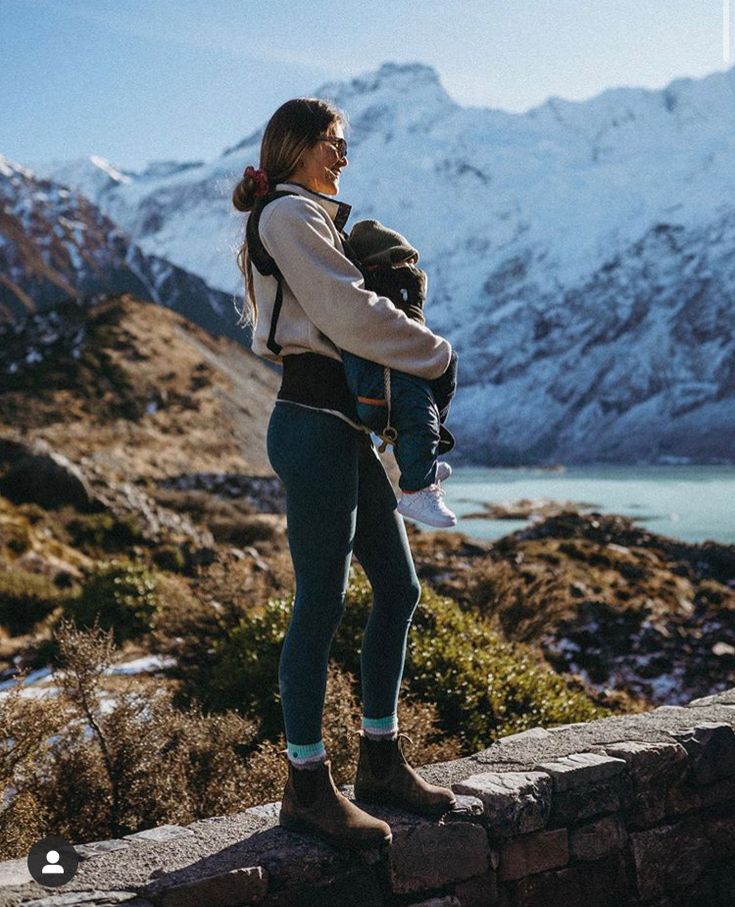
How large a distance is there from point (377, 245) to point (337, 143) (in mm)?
338

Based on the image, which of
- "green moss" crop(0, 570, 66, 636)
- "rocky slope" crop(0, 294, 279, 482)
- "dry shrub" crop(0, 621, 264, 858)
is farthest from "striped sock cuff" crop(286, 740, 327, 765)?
"rocky slope" crop(0, 294, 279, 482)

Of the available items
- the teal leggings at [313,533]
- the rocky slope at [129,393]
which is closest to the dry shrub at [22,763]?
the teal leggings at [313,533]

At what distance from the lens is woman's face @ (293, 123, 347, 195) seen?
282 cm

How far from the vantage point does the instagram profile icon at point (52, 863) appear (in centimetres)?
251

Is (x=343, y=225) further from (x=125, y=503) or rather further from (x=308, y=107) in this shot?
(x=125, y=503)

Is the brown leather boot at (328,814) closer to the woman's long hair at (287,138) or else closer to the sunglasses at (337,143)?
the woman's long hair at (287,138)

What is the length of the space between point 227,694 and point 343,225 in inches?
142

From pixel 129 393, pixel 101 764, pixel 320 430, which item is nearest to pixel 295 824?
pixel 320 430

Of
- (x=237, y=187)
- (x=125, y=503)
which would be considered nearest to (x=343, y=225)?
(x=237, y=187)

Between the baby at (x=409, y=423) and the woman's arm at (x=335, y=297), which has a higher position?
the woman's arm at (x=335, y=297)

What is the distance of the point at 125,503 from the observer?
15.5 metres

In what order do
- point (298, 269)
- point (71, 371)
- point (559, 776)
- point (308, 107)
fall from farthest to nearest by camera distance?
point (71, 371) < point (559, 776) < point (308, 107) < point (298, 269)

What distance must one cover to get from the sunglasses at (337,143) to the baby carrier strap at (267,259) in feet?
0.71

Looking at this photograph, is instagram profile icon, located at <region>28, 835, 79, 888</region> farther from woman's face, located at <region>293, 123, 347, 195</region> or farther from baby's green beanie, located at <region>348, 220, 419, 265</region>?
woman's face, located at <region>293, 123, 347, 195</region>
